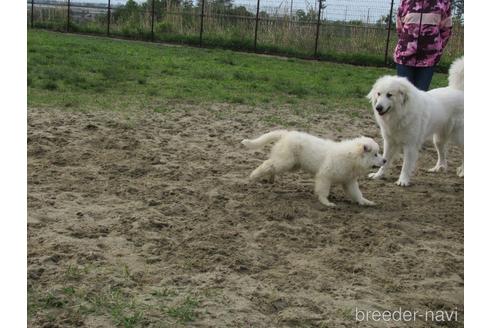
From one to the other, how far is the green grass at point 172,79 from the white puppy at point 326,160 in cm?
358

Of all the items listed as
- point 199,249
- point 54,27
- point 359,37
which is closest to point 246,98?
point 199,249

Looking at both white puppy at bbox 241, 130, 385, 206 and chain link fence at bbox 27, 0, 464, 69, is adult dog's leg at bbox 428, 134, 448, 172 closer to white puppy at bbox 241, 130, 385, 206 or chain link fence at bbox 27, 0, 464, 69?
white puppy at bbox 241, 130, 385, 206

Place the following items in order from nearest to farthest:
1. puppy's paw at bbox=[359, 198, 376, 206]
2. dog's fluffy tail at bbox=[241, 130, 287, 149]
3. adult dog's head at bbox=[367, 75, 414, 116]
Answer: puppy's paw at bbox=[359, 198, 376, 206], dog's fluffy tail at bbox=[241, 130, 287, 149], adult dog's head at bbox=[367, 75, 414, 116]

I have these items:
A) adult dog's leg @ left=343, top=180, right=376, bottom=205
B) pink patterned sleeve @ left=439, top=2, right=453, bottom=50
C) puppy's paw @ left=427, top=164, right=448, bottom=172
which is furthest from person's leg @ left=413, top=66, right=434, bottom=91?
adult dog's leg @ left=343, top=180, right=376, bottom=205

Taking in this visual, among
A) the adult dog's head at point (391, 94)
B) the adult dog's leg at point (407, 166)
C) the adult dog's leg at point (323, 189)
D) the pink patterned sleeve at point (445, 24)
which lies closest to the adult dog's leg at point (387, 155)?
the adult dog's leg at point (407, 166)

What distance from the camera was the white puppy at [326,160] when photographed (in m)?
5.51

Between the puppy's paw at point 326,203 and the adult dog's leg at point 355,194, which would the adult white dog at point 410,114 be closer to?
the adult dog's leg at point 355,194

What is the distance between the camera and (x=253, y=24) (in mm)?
21500

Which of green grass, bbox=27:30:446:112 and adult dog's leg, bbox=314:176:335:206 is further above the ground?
green grass, bbox=27:30:446:112

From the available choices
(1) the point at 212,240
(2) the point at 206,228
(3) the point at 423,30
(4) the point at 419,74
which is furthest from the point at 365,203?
(3) the point at 423,30

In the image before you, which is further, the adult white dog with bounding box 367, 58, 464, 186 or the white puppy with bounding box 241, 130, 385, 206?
the adult white dog with bounding box 367, 58, 464, 186

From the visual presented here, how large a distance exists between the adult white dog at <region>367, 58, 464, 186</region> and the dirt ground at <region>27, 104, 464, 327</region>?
405 mm

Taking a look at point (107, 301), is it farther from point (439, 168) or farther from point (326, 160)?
point (439, 168)

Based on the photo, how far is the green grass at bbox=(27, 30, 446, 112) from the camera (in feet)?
31.8
